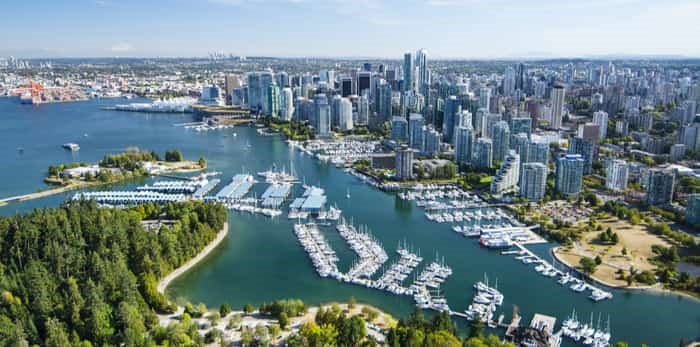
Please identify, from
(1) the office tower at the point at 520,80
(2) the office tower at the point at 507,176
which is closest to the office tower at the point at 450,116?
(2) the office tower at the point at 507,176

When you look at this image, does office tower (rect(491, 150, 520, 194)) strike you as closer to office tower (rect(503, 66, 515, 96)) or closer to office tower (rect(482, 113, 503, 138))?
office tower (rect(482, 113, 503, 138))

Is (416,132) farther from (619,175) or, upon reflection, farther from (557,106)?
(557,106)

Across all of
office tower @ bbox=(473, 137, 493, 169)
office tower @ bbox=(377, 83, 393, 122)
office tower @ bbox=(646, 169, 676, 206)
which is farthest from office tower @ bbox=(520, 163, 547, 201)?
office tower @ bbox=(377, 83, 393, 122)

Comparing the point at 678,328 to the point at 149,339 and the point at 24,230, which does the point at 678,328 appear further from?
the point at 24,230

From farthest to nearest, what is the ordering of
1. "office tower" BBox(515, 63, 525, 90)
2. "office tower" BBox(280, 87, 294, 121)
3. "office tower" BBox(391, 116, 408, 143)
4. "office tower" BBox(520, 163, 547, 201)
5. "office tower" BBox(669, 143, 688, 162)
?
1. "office tower" BBox(515, 63, 525, 90)
2. "office tower" BBox(280, 87, 294, 121)
3. "office tower" BBox(391, 116, 408, 143)
4. "office tower" BBox(669, 143, 688, 162)
5. "office tower" BBox(520, 163, 547, 201)

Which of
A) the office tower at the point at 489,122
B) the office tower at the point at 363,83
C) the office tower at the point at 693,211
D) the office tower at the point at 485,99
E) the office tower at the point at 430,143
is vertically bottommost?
the office tower at the point at 693,211

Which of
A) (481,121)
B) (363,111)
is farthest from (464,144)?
(363,111)

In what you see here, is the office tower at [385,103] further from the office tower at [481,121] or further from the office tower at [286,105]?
the office tower at [481,121]
